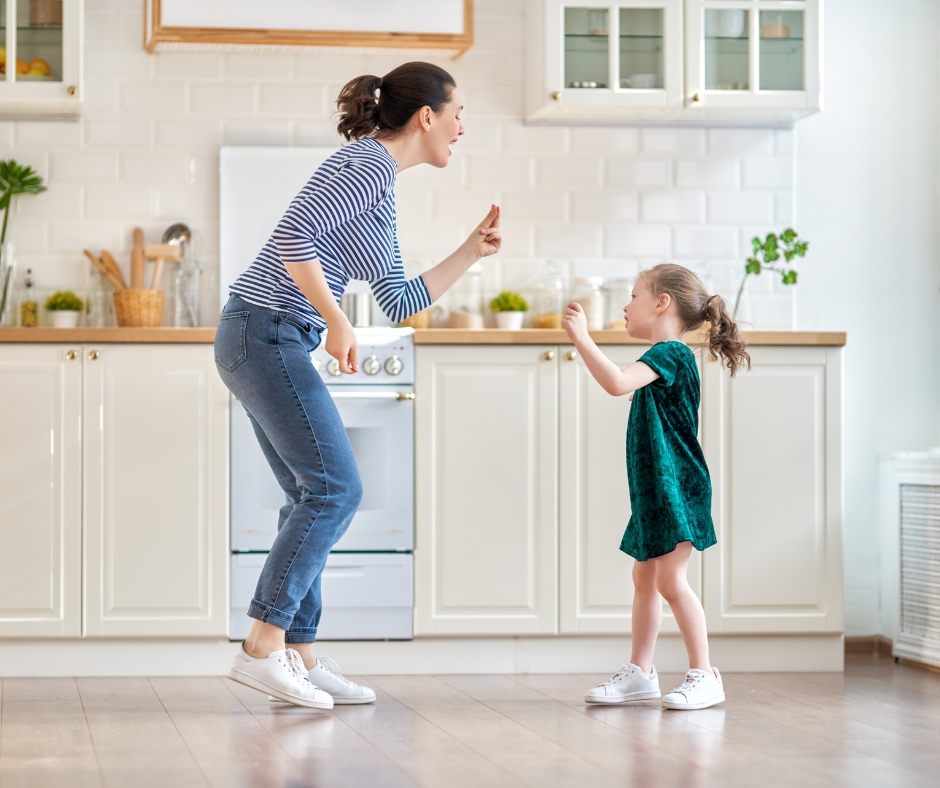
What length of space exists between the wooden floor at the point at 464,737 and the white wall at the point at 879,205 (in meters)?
1.15

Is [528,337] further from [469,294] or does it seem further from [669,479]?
[669,479]

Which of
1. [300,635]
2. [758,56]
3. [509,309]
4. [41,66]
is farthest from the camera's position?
[509,309]

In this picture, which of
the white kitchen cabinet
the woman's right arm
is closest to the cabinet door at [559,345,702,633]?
the woman's right arm

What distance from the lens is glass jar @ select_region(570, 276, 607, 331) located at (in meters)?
3.49

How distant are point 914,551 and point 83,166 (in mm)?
2718

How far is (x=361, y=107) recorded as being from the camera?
2.39m

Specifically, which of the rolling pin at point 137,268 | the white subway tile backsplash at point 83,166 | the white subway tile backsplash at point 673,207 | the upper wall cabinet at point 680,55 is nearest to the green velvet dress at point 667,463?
the upper wall cabinet at point 680,55

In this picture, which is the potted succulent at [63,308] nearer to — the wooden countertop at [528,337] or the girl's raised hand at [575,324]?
the wooden countertop at [528,337]

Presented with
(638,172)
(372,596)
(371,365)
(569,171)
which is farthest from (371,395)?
(638,172)

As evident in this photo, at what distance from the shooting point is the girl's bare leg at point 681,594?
8.19 feet

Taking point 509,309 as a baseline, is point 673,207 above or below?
above

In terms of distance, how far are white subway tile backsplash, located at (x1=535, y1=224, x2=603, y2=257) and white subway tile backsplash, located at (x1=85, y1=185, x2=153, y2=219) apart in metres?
1.22

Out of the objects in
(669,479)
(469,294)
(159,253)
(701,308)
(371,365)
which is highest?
(159,253)

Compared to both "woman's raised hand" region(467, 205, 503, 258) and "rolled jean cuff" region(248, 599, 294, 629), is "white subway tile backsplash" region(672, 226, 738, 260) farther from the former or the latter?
"rolled jean cuff" region(248, 599, 294, 629)
